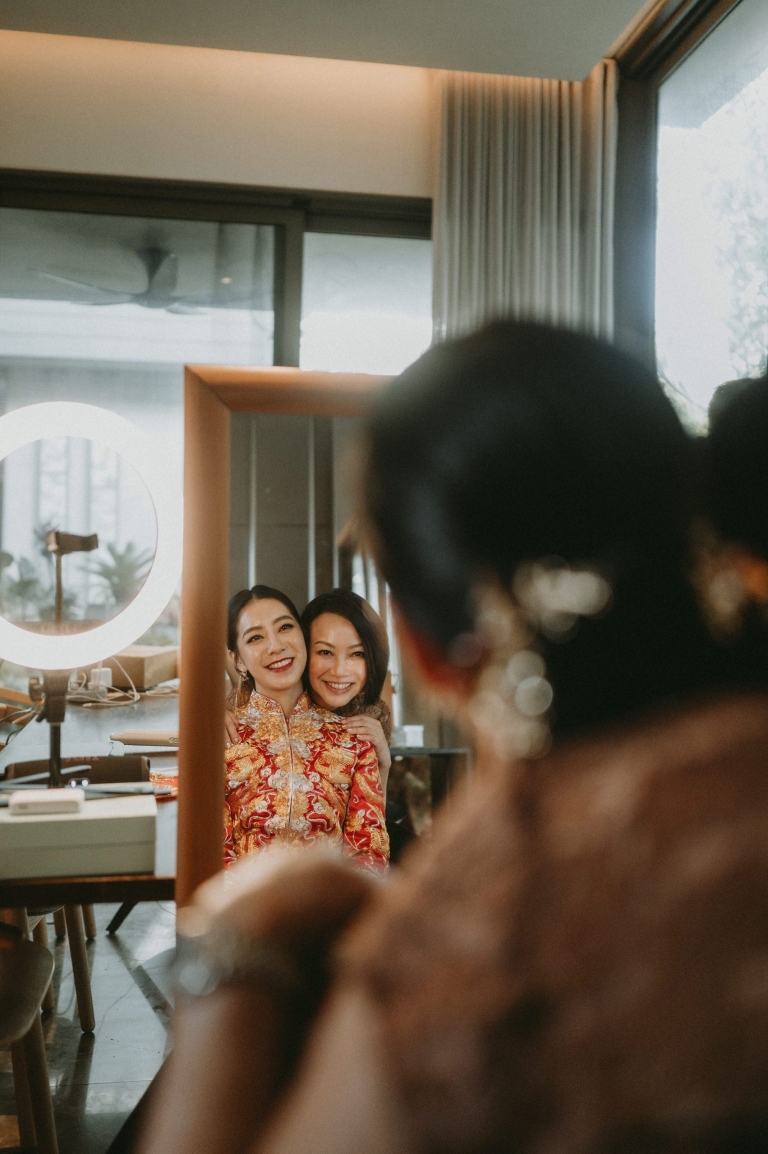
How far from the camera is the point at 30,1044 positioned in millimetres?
1557

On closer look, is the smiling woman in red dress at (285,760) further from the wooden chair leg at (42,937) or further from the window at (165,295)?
the window at (165,295)

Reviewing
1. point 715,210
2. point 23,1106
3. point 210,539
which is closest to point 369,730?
point 210,539

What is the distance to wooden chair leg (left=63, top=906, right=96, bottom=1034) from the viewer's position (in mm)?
2181

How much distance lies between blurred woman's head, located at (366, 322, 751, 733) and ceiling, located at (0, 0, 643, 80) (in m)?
2.46

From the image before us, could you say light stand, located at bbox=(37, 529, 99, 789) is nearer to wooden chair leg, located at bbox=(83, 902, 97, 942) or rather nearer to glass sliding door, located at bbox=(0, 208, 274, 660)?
wooden chair leg, located at bbox=(83, 902, 97, 942)

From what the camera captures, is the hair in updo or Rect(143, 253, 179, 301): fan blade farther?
Rect(143, 253, 179, 301): fan blade

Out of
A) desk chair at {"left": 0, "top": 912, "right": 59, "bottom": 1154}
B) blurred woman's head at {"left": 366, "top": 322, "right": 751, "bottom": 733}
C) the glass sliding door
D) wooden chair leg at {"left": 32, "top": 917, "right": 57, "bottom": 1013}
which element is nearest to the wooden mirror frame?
desk chair at {"left": 0, "top": 912, "right": 59, "bottom": 1154}

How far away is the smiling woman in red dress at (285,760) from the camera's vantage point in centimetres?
131

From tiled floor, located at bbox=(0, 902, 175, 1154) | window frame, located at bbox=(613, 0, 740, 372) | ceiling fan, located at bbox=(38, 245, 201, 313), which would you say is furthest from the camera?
ceiling fan, located at bbox=(38, 245, 201, 313)

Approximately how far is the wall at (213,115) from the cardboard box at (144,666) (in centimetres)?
158

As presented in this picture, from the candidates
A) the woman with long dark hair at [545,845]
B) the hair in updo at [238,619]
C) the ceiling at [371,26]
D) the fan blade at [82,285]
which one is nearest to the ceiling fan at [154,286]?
the fan blade at [82,285]

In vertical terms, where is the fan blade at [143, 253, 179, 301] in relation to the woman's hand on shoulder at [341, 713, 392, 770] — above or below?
above

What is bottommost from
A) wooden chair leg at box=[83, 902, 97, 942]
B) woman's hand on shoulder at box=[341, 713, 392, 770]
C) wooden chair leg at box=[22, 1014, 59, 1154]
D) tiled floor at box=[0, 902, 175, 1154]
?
tiled floor at box=[0, 902, 175, 1154]

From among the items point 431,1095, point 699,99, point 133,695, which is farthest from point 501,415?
point 699,99
